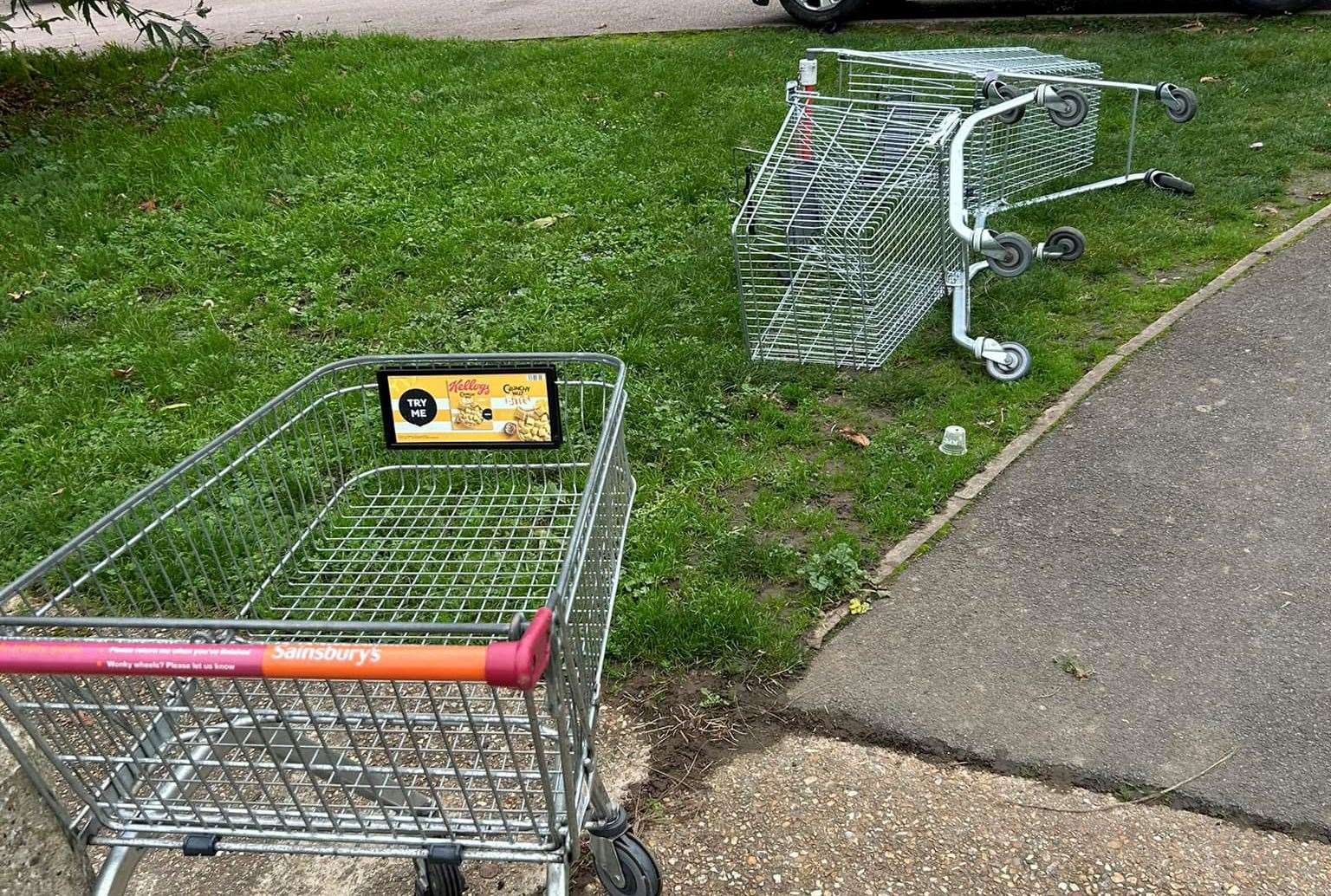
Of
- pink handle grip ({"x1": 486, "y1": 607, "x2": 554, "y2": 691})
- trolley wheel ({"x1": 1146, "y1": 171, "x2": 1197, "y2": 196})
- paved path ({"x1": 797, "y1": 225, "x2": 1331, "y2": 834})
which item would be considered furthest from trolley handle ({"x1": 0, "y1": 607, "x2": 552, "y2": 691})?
trolley wheel ({"x1": 1146, "y1": 171, "x2": 1197, "y2": 196})

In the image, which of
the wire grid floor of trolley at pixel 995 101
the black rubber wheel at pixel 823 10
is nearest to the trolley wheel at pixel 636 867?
the wire grid floor of trolley at pixel 995 101

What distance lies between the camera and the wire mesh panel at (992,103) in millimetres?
5453

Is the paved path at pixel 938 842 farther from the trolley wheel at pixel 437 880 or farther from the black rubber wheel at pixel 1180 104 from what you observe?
the black rubber wheel at pixel 1180 104

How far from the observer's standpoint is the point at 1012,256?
417cm

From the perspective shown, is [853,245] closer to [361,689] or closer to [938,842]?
[938,842]

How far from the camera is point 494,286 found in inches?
216

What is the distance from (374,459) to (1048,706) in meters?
2.03

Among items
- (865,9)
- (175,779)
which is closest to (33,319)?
(175,779)

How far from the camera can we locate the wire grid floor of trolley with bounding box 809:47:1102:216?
17.8ft

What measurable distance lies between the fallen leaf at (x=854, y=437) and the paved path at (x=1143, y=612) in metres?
0.56

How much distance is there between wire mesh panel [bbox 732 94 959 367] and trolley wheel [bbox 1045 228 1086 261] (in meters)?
0.77

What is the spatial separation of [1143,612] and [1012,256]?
164 centimetres

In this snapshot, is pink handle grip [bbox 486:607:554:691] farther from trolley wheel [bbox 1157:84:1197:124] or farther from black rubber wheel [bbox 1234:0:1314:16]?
black rubber wheel [bbox 1234:0:1314:16]

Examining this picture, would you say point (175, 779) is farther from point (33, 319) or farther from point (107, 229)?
point (107, 229)
